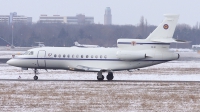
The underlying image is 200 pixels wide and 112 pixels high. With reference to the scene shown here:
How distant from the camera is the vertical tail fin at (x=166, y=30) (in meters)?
41.1

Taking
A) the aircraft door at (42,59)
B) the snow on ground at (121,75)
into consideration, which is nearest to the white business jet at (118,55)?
the aircraft door at (42,59)

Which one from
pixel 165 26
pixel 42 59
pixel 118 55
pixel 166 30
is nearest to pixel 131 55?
pixel 118 55

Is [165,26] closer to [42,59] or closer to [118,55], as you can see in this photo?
[118,55]

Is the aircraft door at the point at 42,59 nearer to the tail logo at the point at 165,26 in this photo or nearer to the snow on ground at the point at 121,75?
the snow on ground at the point at 121,75

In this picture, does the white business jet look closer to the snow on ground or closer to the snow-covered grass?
the snow on ground

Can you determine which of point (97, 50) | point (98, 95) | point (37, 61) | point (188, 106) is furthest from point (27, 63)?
point (188, 106)

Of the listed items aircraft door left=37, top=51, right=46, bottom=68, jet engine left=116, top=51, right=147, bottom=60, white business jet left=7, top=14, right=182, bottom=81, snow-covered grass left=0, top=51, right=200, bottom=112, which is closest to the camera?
snow-covered grass left=0, top=51, right=200, bottom=112

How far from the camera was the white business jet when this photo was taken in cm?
4109

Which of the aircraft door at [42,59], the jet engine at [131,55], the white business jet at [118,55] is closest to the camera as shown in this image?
the jet engine at [131,55]

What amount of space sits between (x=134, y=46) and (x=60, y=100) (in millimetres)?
14354

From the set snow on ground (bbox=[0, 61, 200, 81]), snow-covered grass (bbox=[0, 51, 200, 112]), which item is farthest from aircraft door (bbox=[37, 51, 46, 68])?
snow-covered grass (bbox=[0, 51, 200, 112])

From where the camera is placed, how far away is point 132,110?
2477 cm

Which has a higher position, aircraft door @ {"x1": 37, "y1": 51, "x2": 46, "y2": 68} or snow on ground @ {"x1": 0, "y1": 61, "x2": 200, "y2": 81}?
aircraft door @ {"x1": 37, "y1": 51, "x2": 46, "y2": 68}

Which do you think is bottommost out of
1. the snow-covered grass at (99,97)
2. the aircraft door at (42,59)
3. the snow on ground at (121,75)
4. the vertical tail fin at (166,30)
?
the snow-covered grass at (99,97)
